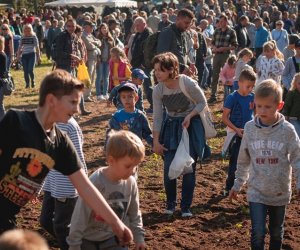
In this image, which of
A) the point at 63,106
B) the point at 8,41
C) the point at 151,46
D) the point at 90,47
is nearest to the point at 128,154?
the point at 63,106

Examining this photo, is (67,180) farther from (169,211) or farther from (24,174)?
(169,211)

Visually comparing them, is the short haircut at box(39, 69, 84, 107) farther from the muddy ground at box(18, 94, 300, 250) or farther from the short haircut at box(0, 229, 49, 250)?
the muddy ground at box(18, 94, 300, 250)

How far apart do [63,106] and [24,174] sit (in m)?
0.47

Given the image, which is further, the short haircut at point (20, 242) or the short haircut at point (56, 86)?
the short haircut at point (56, 86)

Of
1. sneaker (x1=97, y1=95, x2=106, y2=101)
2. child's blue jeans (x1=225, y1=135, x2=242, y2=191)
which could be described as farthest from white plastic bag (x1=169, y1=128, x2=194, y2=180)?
sneaker (x1=97, y1=95, x2=106, y2=101)

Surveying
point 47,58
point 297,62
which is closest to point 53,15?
point 47,58

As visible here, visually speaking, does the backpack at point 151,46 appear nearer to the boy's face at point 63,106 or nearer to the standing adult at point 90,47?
the standing adult at point 90,47

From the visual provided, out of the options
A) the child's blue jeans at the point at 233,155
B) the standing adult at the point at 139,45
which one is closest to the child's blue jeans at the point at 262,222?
the child's blue jeans at the point at 233,155

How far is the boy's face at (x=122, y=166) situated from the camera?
14.6ft

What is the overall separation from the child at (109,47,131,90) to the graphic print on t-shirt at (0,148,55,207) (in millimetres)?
9461

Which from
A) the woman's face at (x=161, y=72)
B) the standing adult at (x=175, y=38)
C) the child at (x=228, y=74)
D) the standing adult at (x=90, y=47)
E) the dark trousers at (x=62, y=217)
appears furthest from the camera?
the standing adult at (x=90, y=47)

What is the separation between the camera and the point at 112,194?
4570 millimetres

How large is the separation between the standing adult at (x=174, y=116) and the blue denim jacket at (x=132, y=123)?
0.10 meters

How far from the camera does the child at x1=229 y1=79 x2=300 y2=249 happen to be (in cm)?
550
